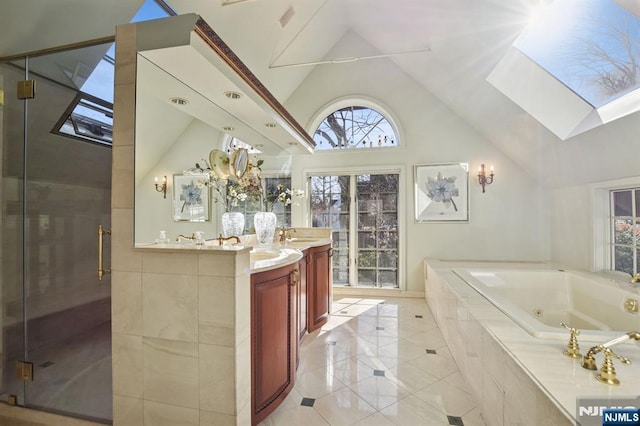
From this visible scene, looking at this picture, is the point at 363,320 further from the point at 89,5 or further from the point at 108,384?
the point at 89,5

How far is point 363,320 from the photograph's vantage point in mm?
3256

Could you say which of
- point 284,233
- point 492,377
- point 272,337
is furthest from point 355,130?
point 492,377

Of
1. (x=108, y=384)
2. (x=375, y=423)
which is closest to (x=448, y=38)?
(x=375, y=423)

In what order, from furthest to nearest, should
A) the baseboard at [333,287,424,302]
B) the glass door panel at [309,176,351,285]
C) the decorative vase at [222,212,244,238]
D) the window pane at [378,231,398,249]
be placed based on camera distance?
the glass door panel at [309,176,351,285]
the window pane at [378,231,398,249]
the baseboard at [333,287,424,302]
the decorative vase at [222,212,244,238]

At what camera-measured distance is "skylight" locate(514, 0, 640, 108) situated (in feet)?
5.94

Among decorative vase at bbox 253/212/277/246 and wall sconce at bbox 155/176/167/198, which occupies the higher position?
wall sconce at bbox 155/176/167/198

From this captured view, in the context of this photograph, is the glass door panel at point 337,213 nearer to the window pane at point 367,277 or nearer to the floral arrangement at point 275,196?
the window pane at point 367,277

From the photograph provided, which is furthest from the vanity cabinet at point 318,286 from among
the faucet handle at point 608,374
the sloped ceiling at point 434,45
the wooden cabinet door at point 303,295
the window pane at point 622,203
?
the window pane at point 622,203

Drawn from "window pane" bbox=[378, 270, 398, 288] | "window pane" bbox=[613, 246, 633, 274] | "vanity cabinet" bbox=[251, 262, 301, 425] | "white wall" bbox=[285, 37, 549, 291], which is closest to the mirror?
"vanity cabinet" bbox=[251, 262, 301, 425]

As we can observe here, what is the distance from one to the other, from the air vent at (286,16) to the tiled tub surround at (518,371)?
10.8 feet

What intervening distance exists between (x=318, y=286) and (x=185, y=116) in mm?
1927

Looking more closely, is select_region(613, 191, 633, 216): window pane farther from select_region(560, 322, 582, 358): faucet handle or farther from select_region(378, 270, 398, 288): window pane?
select_region(378, 270, 398, 288): window pane

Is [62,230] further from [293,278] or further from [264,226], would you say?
[293,278]

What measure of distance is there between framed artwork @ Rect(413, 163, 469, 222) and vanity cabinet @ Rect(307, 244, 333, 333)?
1814mm
